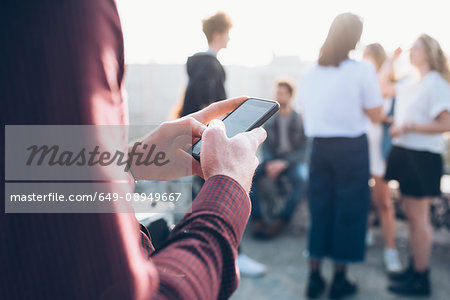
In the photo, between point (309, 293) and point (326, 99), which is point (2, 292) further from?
point (309, 293)

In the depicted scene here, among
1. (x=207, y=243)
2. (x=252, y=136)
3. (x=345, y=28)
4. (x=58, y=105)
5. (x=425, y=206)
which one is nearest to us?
(x=58, y=105)

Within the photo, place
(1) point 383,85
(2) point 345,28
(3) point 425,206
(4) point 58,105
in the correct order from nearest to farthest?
(4) point 58,105 → (2) point 345,28 → (3) point 425,206 → (1) point 383,85

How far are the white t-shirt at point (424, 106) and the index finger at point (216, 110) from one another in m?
1.82

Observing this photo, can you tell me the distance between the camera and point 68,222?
463 mm

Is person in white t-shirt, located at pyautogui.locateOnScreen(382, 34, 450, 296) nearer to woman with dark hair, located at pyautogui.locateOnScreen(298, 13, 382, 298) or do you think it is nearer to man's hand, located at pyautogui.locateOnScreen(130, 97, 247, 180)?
woman with dark hair, located at pyautogui.locateOnScreen(298, 13, 382, 298)

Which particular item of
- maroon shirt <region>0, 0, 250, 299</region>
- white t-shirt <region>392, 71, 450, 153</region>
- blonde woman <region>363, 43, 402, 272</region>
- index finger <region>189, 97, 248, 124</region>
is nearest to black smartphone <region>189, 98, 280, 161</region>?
index finger <region>189, 97, 248, 124</region>

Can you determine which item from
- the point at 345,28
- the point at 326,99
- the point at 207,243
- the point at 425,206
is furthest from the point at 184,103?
the point at 207,243

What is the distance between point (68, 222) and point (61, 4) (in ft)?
0.90

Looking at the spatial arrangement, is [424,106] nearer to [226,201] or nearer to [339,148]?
[339,148]

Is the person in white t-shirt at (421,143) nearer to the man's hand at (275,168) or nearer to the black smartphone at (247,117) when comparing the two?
the man's hand at (275,168)

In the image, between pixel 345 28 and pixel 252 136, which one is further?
pixel 345 28

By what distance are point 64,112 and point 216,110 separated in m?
0.51

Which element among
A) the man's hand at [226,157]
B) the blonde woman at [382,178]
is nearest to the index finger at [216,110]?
the man's hand at [226,157]

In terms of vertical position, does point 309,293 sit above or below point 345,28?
below
